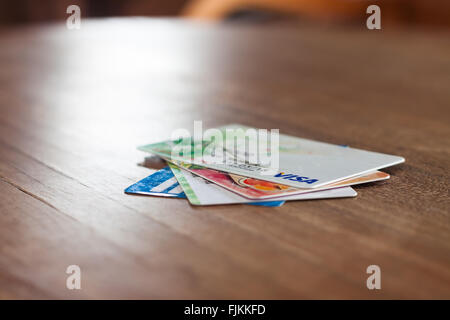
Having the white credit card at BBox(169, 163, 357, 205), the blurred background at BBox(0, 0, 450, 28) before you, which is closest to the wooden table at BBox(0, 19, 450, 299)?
the white credit card at BBox(169, 163, 357, 205)

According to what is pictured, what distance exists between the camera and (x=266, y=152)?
0.80m

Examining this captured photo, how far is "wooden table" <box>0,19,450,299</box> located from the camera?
18.7 inches

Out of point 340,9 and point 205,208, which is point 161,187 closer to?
point 205,208

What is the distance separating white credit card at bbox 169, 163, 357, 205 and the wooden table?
1 centimetres

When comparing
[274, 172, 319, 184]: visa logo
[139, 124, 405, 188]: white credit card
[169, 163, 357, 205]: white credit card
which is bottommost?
[169, 163, 357, 205]: white credit card

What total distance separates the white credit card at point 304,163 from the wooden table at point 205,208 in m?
0.03

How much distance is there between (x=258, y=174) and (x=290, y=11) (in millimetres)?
2880

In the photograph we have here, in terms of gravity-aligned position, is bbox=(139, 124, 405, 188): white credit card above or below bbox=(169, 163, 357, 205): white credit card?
above

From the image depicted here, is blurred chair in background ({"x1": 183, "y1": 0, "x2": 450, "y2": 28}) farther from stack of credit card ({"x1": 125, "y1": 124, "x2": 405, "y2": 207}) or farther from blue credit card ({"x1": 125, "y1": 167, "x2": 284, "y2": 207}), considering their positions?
blue credit card ({"x1": 125, "y1": 167, "x2": 284, "y2": 207})

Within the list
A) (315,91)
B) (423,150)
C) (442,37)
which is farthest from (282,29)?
(423,150)

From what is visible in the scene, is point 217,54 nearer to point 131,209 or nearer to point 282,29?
point 282,29

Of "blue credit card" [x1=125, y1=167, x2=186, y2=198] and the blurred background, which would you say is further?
the blurred background

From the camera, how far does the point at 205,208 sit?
61cm

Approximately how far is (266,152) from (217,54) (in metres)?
1.17
